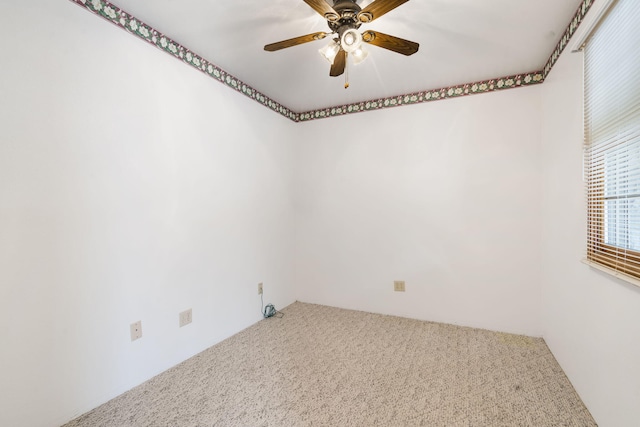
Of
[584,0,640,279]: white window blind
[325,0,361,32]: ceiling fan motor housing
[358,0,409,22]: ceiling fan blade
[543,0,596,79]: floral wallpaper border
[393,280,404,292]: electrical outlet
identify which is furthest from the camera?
[393,280,404,292]: electrical outlet

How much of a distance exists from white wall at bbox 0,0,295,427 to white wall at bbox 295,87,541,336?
1.15 metres

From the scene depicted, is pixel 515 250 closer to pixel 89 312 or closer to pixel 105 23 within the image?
pixel 89 312

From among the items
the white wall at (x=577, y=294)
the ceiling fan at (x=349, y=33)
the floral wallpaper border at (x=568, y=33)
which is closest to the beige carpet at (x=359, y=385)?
the white wall at (x=577, y=294)

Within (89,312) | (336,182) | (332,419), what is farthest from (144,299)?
(336,182)

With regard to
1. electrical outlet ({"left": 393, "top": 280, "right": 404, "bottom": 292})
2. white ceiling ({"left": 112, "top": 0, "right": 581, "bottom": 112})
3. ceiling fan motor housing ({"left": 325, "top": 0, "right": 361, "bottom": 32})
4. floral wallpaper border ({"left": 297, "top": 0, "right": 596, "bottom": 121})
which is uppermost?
white ceiling ({"left": 112, "top": 0, "right": 581, "bottom": 112})

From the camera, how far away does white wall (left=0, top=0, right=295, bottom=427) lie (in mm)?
1349

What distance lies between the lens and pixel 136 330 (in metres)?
1.82

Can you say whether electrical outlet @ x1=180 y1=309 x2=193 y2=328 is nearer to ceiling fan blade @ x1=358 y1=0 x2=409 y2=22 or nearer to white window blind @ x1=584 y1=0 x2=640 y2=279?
ceiling fan blade @ x1=358 y1=0 x2=409 y2=22

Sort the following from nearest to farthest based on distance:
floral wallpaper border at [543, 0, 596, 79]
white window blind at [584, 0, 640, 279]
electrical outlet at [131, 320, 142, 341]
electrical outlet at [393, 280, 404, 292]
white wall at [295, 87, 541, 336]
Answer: white window blind at [584, 0, 640, 279] → floral wallpaper border at [543, 0, 596, 79] → electrical outlet at [131, 320, 142, 341] → white wall at [295, 87, 541, 336] → electrical outlet at [393, 280, 404, 292]

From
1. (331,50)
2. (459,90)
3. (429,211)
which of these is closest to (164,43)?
(331,50)

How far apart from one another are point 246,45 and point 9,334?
2.10m

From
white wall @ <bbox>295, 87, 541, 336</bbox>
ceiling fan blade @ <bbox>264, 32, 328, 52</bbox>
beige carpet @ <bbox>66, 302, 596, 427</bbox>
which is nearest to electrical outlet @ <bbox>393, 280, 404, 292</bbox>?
white wall @ <bbox>295, 87, 541, 336</bbox>

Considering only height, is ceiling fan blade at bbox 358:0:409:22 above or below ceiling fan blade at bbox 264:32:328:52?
above

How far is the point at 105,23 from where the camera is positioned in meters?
1.68
